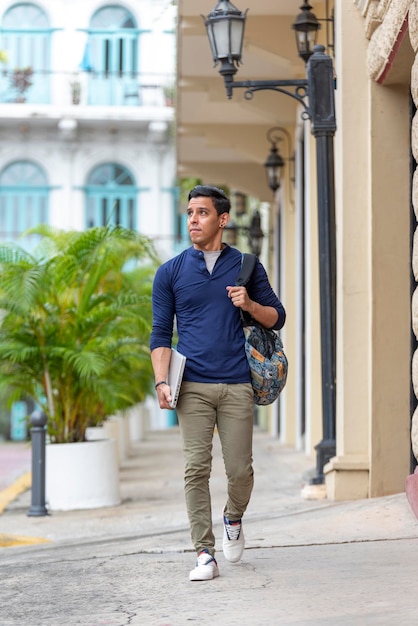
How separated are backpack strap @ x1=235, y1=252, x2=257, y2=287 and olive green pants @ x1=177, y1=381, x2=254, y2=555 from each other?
507mm

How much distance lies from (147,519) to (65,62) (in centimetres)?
3064

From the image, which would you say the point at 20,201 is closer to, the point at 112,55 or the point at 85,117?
the point at 85,117

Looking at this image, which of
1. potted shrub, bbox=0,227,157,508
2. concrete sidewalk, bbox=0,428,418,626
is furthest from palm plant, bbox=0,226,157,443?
concrete sidewalk, bbox=0,428,418,626

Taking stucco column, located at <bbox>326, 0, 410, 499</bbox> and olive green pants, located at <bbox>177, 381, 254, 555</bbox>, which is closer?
olive green pants, located at <bbox>177, 381, 254, 555</bbox>

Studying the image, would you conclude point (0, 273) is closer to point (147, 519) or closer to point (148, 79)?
point (147, 519)

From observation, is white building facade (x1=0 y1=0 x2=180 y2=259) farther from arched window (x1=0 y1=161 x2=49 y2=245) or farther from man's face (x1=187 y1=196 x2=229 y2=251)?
man's face (x1=187 y1=196 x2=229 y2=251)

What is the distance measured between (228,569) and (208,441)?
75 centimetres

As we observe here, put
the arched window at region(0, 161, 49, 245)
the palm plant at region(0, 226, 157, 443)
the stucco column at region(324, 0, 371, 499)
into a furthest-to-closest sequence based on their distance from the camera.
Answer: the arched window at region(0, 161, 49, 245) < the palm plant at region(0, 226, 157, 443) < the stucco column at region(324, 0, 371, 499)

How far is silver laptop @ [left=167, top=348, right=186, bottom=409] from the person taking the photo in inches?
235

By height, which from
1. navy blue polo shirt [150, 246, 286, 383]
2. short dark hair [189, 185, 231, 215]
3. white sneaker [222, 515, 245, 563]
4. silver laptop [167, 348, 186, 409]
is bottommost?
white sneaker [222, 515, 245, 563]

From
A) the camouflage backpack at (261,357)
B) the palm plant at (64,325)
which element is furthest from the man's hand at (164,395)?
the palm plant at (64,325)

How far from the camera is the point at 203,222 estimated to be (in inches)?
240

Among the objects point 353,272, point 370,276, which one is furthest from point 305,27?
point 370,276

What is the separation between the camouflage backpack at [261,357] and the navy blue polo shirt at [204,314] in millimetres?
51
